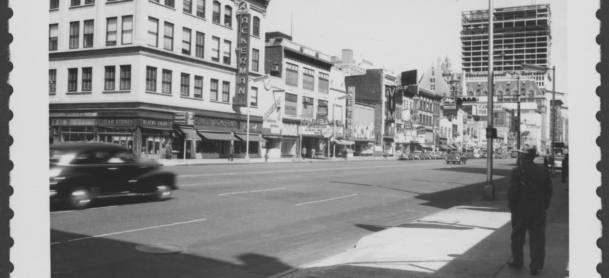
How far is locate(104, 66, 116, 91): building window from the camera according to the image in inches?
128

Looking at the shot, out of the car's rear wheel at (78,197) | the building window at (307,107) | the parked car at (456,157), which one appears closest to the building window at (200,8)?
the car's rear wheel at (78,197)

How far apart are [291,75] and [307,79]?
170 inches

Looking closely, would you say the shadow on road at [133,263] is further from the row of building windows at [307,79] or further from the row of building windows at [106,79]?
the row of building windows at [307,79]

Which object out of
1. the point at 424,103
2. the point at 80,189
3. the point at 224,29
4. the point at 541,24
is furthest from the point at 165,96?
the point at 424,103

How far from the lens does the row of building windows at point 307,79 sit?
57.8 metres

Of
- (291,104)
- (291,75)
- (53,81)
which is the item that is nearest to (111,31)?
(53,81)

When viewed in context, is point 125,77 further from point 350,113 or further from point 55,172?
point 350,113

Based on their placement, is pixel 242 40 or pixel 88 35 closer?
pixel 88 35

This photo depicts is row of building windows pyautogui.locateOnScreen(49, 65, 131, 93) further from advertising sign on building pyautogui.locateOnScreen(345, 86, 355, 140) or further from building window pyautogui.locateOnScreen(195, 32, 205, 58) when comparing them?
advertising sign on building pyautogui.locateOnScreen(345, 86, 355, 140)

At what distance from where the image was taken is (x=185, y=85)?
3.89m

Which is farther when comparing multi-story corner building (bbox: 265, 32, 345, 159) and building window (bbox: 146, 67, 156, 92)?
multi-story corner building (bbox: 265, 32, 345, 159)

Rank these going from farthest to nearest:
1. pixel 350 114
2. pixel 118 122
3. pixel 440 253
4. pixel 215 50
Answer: pixel 350 114
pixel 440 253
pixel 215 50
pixel 118 122

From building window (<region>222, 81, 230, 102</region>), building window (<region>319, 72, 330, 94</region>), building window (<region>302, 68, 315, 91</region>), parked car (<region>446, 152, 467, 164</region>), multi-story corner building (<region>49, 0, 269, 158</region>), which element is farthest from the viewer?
building window (<region>319, 72, 330, 94</region>)

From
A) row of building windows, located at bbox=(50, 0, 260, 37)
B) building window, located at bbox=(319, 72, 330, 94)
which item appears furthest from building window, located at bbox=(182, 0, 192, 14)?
building window, located at bbox=(319, 72, 330, 94)
